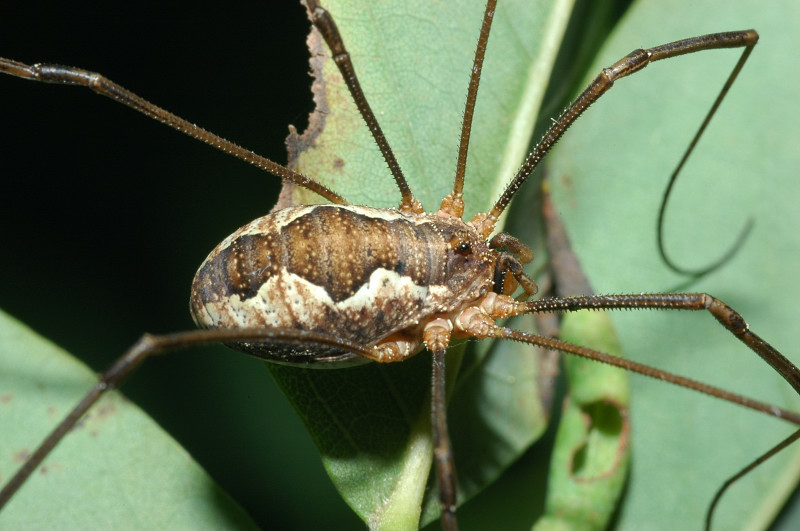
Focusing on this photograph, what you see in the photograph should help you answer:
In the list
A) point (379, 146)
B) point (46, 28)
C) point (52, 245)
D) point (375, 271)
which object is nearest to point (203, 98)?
→ point (46, 28)

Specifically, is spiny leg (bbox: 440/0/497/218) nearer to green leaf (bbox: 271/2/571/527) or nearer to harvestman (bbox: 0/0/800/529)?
harvestman (bbox: 0/0/800/529)

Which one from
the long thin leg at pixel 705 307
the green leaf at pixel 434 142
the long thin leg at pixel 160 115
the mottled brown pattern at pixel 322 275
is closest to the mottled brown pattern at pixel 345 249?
the mottled brown pattern at pixel 322 275

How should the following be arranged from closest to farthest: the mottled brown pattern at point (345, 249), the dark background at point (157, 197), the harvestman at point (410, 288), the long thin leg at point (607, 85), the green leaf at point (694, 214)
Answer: the harvestman at point (410, 288)
the mottled brown pattern at point (345, 249)
the long thin leg at point (607, 85)
the green leaf at point (694, 214)
the dark background at point (157, 197)

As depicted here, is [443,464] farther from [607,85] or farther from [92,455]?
[607,85]

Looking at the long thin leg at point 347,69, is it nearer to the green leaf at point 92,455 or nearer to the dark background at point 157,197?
the dark background at point 157,197

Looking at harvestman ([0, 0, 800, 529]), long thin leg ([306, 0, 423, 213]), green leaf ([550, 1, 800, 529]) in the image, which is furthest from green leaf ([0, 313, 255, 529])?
green leaf ([550, 1, 800, 529])
